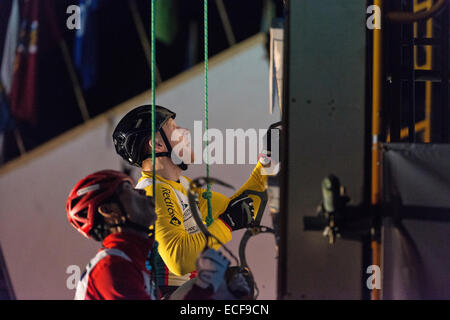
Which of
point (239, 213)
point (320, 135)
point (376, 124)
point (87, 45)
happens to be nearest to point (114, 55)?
point (87, 45)

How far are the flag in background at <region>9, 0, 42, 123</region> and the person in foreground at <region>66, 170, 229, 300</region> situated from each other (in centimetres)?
336

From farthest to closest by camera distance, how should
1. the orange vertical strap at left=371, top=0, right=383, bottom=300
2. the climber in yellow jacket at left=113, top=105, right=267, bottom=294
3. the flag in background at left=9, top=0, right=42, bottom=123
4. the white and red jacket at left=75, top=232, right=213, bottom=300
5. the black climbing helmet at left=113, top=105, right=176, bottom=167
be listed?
1. the flag in background at left=9, top=0, right=42, bottom=123
2. the black climbing helmet at left=113, top=105, right=176, bottom=167
3. the climber in yellow jacket at left=113, top=105, right=267, bottom=294
4. the orange vertical strap at left=371, top=0, right=383, bottom=300
5. the white and red jacket at left=75, top=232, right=213, bottom=300

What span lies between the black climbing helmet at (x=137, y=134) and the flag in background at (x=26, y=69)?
2.61 metres

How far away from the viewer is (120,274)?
5.29 feet

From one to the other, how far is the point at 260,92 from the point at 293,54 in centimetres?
223

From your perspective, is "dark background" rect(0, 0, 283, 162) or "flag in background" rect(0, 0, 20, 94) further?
"flag in background" rect(0, 0, 20, 94)

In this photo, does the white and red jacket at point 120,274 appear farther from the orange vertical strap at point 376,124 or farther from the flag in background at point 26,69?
the flag in background at point 26,69

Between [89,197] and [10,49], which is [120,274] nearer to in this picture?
[89,197]

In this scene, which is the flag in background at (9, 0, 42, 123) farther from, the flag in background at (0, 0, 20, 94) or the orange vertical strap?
the orange vertical strap

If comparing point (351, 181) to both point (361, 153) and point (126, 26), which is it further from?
point (126, 26)

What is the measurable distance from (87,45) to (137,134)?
2.51m

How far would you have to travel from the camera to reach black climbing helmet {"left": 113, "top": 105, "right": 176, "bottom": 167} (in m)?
2.52

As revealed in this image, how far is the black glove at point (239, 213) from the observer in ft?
8.38

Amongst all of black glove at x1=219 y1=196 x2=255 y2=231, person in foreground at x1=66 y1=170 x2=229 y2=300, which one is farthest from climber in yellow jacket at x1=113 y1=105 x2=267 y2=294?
person in foreground at x1=66 y1=170 x2=229 y2=300
